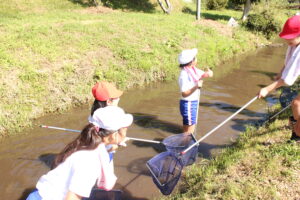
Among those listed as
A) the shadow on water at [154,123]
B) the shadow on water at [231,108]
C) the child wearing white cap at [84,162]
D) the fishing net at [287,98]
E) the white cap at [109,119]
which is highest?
the white cap at [109,119]

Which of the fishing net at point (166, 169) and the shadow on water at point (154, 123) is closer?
the fishing net at point (166, 169)

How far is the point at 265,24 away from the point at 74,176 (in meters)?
14.4

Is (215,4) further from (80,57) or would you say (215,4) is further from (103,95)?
(103,95)

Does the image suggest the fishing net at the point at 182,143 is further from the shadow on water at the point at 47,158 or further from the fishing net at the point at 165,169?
the shadow on water at the point at 47,158

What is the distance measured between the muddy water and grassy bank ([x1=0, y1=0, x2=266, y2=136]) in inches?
14.6

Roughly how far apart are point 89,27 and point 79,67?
3219 millimetres

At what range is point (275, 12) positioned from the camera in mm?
14734

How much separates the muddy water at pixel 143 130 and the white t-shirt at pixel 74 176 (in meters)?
Result: 1.63

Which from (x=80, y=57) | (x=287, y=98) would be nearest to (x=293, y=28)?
(x=287, y=98)

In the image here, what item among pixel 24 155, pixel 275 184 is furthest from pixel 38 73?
pixel 275 184

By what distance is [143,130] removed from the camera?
17.9 feet

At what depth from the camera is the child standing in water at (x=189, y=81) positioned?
397 cm

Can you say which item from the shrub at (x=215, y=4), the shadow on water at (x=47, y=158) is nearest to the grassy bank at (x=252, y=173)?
the shadow on water at (x=47, y=158)

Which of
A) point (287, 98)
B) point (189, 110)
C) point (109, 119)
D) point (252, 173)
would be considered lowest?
point (252, 173)
